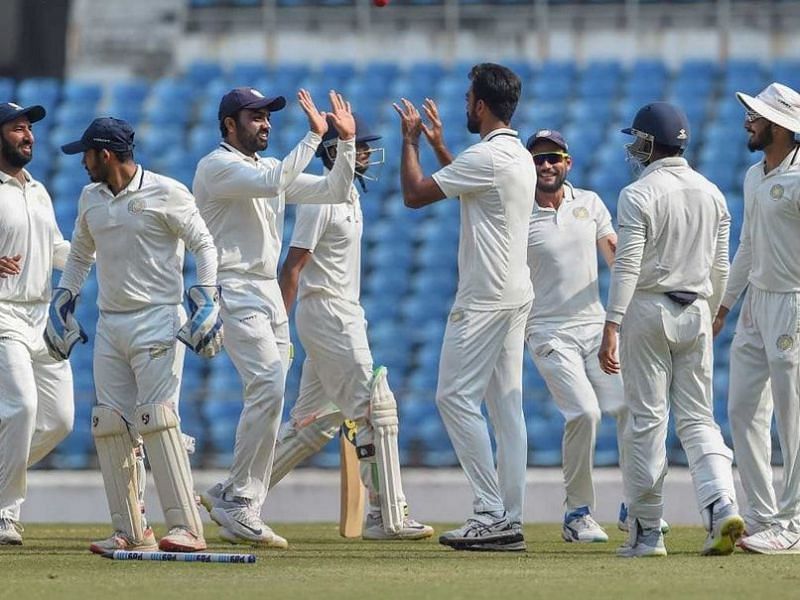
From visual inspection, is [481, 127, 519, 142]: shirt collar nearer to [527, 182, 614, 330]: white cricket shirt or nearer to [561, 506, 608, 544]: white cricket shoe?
[527, 182, 614, 330]: white cricket shirt

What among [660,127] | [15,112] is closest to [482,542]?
[660,127]

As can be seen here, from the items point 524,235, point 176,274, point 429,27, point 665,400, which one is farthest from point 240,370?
point 429,27

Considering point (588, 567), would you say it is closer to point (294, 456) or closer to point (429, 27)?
point (294, 456)

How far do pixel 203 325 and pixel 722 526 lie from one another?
241cm

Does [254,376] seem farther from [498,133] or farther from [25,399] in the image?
[498,133]

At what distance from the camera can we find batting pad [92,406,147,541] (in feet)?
25.4

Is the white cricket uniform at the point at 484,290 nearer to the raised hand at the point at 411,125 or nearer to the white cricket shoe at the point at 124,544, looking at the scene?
the raised hand at the point at 411,125

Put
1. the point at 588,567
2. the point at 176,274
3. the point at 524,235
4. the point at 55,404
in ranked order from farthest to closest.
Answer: the point at 55,404, the point at 524,235, the point at 176,274, the point at 588,567

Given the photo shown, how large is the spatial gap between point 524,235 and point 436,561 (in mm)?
1727

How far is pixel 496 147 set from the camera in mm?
8266

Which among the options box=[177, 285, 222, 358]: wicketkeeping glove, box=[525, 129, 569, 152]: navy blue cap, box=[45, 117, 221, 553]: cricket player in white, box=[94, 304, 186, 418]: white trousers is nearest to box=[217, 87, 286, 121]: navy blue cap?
box=[45, 117, 221, 553]: cricket player in white

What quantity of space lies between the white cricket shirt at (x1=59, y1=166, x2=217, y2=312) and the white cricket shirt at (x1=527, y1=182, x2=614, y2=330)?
8.10 feet

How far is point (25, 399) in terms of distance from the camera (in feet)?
27.6

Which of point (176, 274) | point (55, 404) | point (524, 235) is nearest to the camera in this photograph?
point (176, 274)
